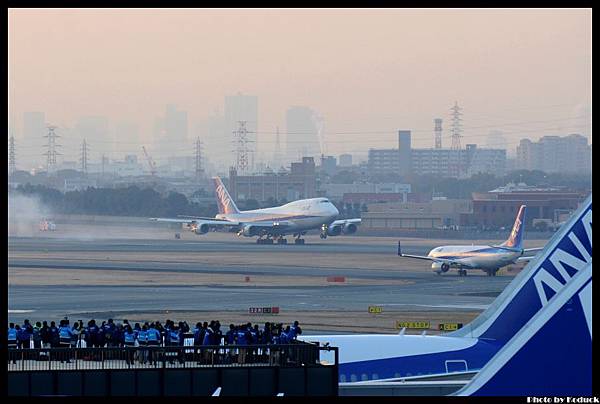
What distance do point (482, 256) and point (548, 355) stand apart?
82781 mm

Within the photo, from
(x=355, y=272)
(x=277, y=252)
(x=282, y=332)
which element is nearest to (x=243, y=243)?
(x=277, y=252)

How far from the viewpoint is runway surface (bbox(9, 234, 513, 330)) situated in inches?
3211

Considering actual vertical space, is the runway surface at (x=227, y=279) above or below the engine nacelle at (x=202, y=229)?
below

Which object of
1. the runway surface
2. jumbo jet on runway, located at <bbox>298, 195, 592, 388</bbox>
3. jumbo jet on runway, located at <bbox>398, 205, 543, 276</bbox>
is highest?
jumbo jet on runway, located at <bbox>298, 195, 592, 388</bbox>

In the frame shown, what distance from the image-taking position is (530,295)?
127 ft

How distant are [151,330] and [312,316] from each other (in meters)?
36.9

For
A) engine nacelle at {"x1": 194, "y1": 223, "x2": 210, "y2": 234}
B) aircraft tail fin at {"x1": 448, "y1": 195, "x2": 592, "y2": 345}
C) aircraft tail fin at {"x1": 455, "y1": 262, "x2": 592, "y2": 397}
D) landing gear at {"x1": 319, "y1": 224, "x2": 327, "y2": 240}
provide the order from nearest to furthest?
1. aircraft tail fin at {"x1": 455, "y1": 262, "x2": 592, "y2": 397}
2. aircraft tail fin at {"x1": 448, "y1": 195, "x2": 592, "y2": 345}
3. engine nacelle at {"x1": 194, "y1": 223, "x2": 210, "y2": 234}
4. landing gear at {"x1": 319, "y1": 224, "x2": 327, "y2": 240}

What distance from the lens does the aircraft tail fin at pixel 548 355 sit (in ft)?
88.3

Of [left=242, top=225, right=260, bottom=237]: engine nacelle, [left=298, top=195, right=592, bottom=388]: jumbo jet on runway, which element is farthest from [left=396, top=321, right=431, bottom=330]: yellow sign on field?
[left=242, top=225, right=260, bottom=237]: engine nacelle

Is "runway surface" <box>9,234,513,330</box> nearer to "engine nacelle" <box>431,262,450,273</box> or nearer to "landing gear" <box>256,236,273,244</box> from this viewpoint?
"engine nacelle" <box>431,262,450,273</box>

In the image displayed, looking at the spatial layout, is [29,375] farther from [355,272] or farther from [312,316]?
[355,272]

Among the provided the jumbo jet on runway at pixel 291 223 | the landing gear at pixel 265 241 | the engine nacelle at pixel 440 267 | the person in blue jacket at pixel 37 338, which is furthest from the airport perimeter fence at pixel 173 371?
the landing gear at pixel 265 241

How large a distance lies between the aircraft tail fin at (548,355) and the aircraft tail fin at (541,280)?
5.28 m

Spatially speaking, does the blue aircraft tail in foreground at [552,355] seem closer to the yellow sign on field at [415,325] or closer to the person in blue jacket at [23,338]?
the person in blue jacket at [23,338]
